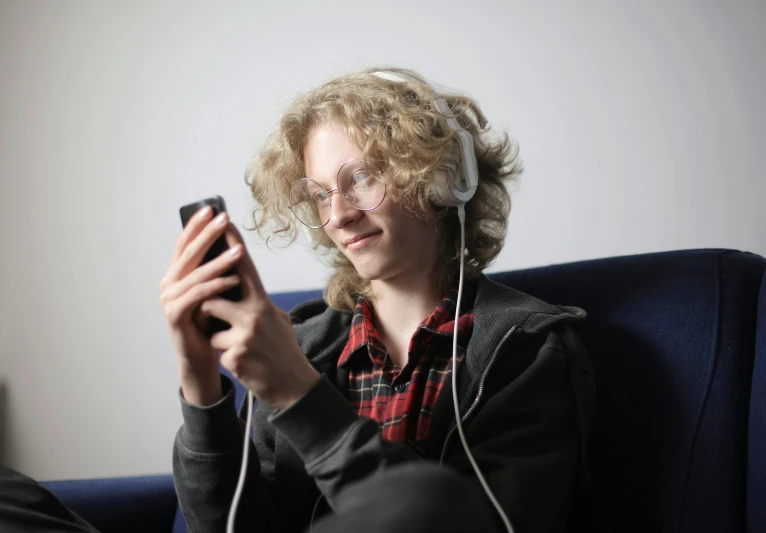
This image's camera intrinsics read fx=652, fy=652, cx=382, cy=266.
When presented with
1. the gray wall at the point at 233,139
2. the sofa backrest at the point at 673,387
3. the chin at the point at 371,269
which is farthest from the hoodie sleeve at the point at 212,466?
the gray wall at the point at 233,139

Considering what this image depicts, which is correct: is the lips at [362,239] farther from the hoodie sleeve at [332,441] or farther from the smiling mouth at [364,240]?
the hoodie sleeve at [332,441]

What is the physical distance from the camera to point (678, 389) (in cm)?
92

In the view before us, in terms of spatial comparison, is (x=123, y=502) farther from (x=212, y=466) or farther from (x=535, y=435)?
(x=535, y=435)

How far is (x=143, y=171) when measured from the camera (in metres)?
1.83

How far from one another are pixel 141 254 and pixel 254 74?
594 mm

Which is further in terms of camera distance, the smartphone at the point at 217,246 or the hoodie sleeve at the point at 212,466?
the hoodie sleeve at the point at 212,466

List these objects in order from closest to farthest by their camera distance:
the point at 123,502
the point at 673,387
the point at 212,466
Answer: the point at 212,466, the point at 673,387, the point at 123,502

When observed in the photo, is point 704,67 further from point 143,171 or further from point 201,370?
point 143,171

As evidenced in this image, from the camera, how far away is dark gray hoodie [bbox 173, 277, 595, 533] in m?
0.70

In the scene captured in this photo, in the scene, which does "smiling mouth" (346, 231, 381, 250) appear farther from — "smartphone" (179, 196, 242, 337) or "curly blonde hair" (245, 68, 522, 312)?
"smartphone" (179, 196, 242, 337)

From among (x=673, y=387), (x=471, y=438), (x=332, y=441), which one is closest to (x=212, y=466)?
(x=332, y=441)

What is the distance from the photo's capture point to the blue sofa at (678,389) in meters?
0.86

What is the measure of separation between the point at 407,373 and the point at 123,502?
0.58 meters

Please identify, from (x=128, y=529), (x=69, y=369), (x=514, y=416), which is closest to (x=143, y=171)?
(x=69, y=369)
